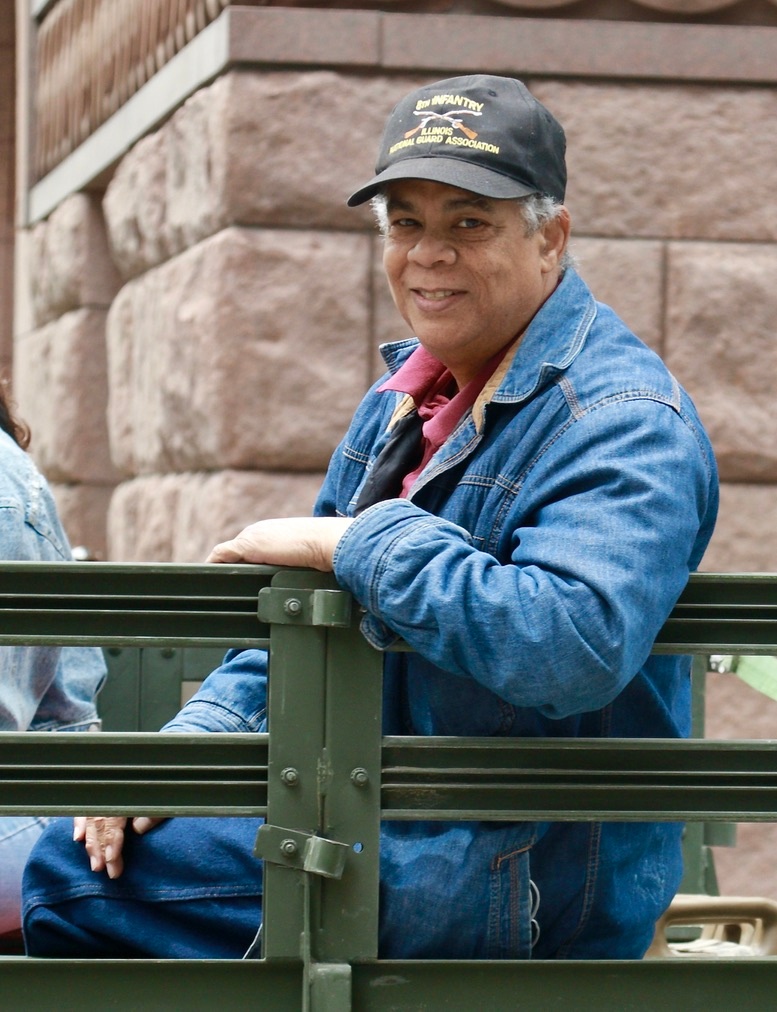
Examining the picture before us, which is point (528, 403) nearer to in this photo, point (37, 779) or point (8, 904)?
point (37, 779)

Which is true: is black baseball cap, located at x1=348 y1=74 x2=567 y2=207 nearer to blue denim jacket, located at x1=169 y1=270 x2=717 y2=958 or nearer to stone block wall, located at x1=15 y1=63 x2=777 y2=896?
blue denim jacket, located at x1=169 y1=270 x2=717 y2=958

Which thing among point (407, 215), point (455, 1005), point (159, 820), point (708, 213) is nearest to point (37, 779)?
point (159, 820)

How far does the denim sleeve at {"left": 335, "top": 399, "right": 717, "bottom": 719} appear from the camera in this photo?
2086 mm

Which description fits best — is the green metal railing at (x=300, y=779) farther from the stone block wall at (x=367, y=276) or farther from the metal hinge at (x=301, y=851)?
the stone block wall at (x=367, y=276)

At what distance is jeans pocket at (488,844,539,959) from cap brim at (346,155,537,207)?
3.19ft

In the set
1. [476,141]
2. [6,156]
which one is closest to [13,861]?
[476,141]

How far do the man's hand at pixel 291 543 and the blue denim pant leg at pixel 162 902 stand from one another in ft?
1.41

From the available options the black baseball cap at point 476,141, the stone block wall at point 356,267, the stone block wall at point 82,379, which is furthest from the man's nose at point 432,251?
the stone block wall at point 82,379

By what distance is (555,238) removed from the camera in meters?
2.58

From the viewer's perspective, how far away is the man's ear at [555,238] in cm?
256

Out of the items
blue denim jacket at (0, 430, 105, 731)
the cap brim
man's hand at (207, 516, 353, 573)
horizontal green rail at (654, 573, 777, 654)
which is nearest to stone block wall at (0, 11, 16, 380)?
blue denim jacket at (0, 430, 105, 731)

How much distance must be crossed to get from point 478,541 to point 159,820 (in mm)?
651

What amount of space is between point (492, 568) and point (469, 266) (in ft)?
1.96

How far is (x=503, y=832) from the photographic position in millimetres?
2270
